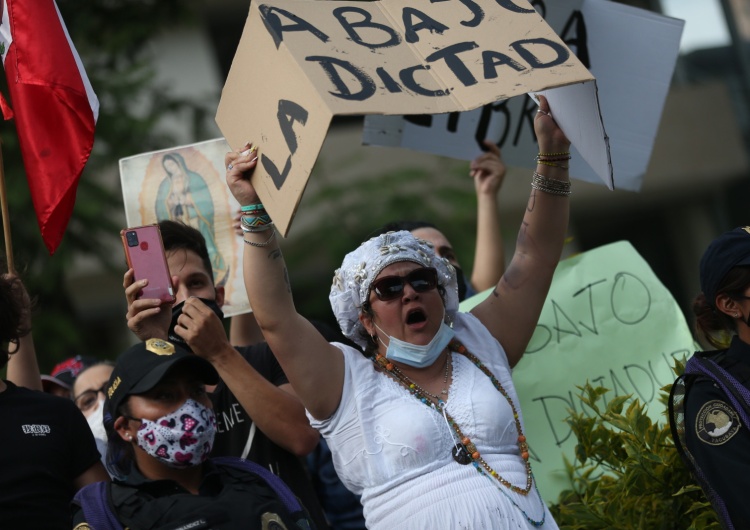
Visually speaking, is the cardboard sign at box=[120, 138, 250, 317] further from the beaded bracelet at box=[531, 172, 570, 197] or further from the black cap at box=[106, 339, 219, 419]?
the beaded bracelet at box=[531, 172, 570, 197]

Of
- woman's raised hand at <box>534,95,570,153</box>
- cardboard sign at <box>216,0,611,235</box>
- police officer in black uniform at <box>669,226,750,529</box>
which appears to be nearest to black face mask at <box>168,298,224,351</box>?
cardboard sign at <box>216,0,611,235</box>

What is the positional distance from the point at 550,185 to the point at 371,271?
71cm

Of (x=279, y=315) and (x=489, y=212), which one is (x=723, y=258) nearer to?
(x=279, y=315)

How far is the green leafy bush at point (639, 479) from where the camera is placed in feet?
A: 13.2

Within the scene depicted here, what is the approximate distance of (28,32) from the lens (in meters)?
4.69

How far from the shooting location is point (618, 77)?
15.9 feet

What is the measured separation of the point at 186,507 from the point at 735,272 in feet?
5.96

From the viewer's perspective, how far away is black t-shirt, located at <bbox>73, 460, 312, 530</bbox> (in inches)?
131

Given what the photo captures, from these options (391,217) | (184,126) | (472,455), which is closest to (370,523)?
(472,455)

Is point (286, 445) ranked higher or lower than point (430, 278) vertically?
lower

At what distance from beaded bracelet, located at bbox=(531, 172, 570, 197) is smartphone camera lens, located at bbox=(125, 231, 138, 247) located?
4.44ft

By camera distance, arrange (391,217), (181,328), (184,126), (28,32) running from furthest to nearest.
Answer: (184,126)
(391,217)
(28,32)
(181,328)

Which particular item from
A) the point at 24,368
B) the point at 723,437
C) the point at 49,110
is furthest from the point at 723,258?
the point at 49,110

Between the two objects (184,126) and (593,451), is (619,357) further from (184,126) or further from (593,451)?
(184,126)
